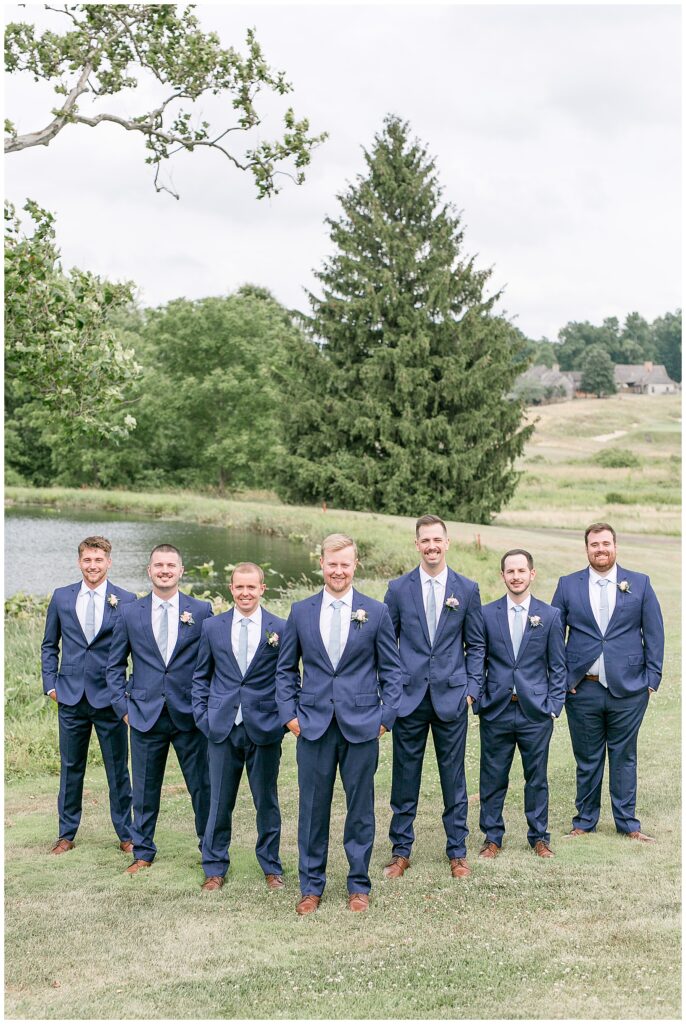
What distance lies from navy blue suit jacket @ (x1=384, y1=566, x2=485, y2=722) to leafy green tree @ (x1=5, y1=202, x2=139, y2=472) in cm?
551

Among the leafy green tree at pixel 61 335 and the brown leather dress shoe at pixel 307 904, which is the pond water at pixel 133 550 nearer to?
the leafy green tree at pixel 61 335

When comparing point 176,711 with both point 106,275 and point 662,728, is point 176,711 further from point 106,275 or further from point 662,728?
point 106,275

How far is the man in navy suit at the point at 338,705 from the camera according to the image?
18.0ft

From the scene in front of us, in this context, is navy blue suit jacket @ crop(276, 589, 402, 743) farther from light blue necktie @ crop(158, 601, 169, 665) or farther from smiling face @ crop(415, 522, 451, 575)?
light blue necktie @ crop(158, 601, 169, 665)

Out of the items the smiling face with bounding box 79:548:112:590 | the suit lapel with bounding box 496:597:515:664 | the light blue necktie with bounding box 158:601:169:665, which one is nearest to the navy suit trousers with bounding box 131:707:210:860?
the light blue necktie with bounding box 158:601:169:665

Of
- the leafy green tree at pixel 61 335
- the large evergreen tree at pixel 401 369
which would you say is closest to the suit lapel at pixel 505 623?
the leafy green tree at pixel 61 335

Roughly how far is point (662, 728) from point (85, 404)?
7.15 m

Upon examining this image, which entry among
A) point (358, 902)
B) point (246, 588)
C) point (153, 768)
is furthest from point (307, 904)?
point (246, 588)

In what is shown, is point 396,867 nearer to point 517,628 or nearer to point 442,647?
point 442,647

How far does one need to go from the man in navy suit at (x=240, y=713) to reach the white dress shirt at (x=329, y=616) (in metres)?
0.38

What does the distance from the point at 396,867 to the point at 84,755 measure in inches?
84.4

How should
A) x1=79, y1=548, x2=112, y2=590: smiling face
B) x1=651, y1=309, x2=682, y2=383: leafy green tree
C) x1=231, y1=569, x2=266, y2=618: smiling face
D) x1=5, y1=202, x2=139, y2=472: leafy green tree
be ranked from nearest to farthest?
x1=231, y1=569, x2=266, y2=618: smiling face < x1=79, y1=548, x2=112, y2=590: smiling face < x1=5, y1=202, x2=139, y2=472: leafy green tree < x1=651, y1=309, x2=682, y2=383: leafy green tree

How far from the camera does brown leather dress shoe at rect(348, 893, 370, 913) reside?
544 centimetres

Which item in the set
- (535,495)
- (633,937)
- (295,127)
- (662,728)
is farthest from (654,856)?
(535,495)
